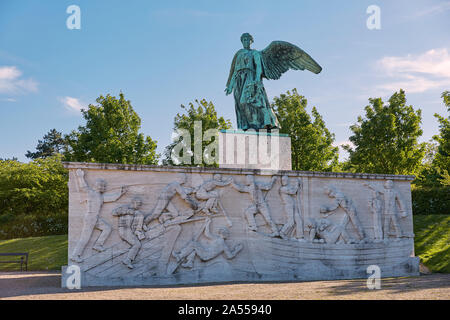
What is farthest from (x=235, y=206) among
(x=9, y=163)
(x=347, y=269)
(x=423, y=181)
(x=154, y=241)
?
(x=9, y=163)

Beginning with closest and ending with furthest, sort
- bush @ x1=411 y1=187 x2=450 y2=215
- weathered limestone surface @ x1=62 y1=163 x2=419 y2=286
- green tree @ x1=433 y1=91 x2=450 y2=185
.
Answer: weathered limestone surface @ x1=62 y1=163 x2=419 y2=286
green tree @ x1=433 y1=91 x2=450 y2=185
bush @ x1=411 y1=187 x2=450 y2=215

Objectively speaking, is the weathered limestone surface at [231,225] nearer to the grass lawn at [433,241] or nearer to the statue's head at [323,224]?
the statue's head at [323,224]

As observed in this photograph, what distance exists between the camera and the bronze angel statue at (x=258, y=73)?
Answer: 14281 millimetres

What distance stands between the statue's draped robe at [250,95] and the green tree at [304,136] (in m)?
12.8

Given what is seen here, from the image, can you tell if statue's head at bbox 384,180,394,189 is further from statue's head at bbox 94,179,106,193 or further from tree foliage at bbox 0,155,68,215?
tree foliage at bbox 0,155,68,215

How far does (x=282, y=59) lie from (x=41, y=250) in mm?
13697

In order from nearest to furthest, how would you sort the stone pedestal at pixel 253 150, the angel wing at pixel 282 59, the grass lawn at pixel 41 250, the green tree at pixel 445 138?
the stone pedestal at pixel 253 150, the angel wing at pixel 282 59, the grass lawn at pixel 41 250, the green tree at pixel 445 138

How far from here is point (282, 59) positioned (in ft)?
48.6

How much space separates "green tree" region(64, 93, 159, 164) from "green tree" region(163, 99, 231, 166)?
4.81ft

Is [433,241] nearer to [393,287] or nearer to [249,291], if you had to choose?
[393,287]

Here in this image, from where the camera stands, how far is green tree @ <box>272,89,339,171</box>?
88.0 ft
